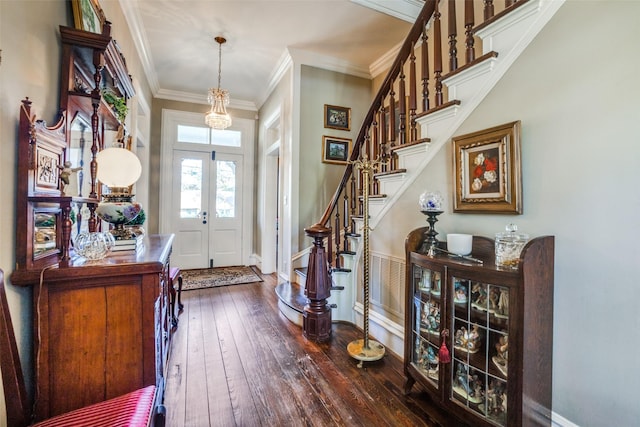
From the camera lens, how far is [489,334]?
148cm

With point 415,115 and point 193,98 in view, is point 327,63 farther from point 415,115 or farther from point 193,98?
point 193,98

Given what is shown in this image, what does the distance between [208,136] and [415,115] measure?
4337 mm

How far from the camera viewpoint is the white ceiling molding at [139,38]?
2.85 metres

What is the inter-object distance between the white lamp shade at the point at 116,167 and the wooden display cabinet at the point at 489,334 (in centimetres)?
191

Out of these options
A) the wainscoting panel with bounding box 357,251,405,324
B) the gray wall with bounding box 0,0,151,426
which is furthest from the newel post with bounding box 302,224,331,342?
the gray wall with bounding box 0,0,151,426

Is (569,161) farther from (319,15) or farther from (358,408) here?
(319,15)

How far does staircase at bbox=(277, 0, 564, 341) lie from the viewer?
5.37 feet

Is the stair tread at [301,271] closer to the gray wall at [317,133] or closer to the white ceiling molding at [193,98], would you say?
the gray wall at [317,133]

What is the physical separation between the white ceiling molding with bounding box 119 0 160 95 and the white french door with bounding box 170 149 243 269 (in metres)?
1.32

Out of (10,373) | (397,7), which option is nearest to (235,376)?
(10,373)

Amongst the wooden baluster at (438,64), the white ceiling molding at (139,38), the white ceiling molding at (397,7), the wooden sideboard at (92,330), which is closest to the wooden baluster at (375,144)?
the wooden baluster at (438,64)

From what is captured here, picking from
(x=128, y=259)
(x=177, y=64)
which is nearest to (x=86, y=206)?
(x=128, y=259)

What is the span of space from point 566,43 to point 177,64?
14.8 feet

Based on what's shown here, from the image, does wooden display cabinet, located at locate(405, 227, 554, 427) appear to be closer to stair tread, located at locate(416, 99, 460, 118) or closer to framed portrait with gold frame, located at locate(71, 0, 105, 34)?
stair tread, located at locate(416, 99, 460, 118)
